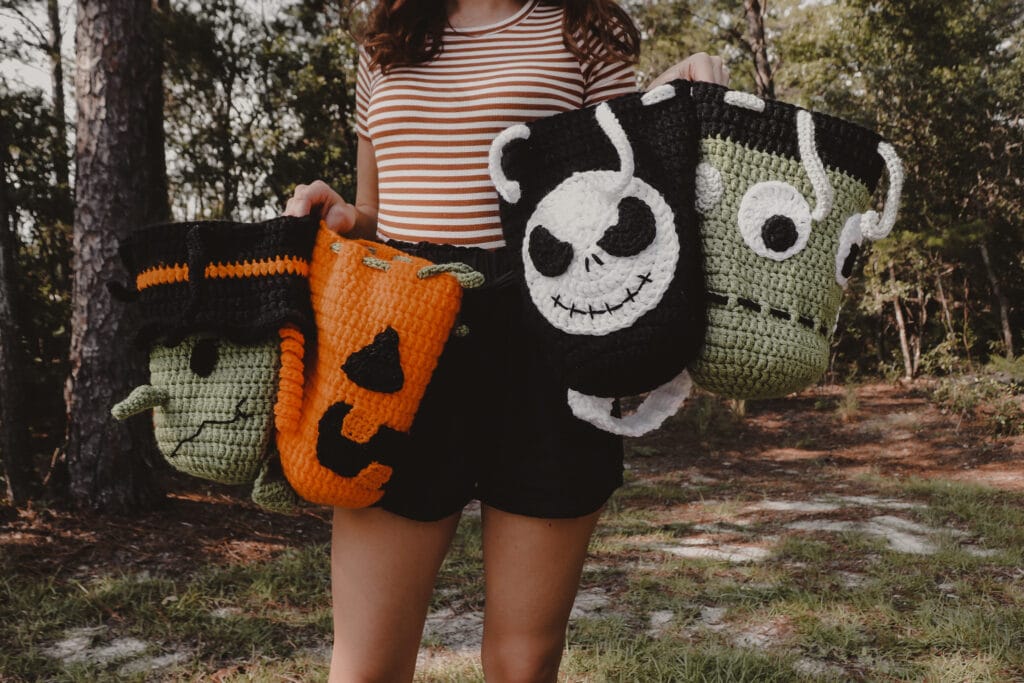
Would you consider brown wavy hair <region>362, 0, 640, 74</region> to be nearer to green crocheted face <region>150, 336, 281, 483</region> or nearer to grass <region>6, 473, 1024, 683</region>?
green crocheted face <region>150, 336, 281, 483</region>

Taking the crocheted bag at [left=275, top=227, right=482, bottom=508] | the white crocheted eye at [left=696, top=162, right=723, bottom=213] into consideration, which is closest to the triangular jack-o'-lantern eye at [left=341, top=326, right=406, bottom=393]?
the crocheted bag at [left=275, top=227, right=482, bottom=508]

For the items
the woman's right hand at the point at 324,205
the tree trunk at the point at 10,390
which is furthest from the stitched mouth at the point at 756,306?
the tree trunk at the point at 10,390

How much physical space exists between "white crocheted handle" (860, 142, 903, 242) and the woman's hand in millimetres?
310

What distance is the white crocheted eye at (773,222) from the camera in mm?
1178

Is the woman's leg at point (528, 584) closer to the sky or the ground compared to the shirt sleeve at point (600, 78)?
closer to the ground

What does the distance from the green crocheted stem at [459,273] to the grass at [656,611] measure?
1.97 meters

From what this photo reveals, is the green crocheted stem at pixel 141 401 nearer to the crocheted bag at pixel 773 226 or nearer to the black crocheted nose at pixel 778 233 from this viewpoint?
the crocheted bag at pixel 773 226

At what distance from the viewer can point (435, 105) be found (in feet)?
4.91

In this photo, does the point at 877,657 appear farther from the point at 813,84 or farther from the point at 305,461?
the point at 813,84

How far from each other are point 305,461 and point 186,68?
21.6 ft

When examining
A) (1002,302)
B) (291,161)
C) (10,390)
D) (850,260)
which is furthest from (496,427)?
(1002,302)

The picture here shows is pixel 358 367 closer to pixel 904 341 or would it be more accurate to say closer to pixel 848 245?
pixel 848 245

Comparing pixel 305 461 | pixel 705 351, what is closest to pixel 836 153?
pixel 705 351

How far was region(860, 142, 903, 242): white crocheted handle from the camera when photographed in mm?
1223
